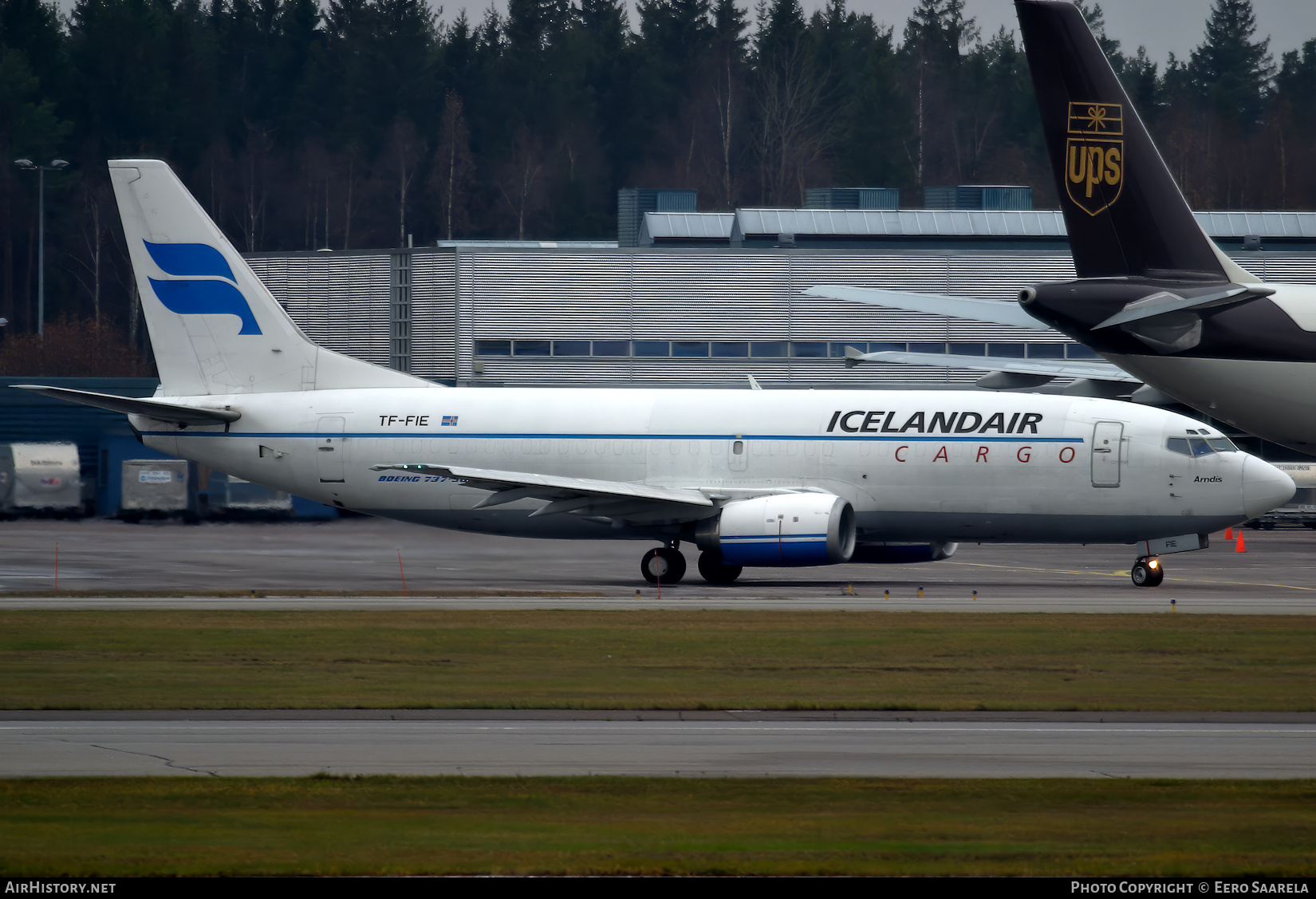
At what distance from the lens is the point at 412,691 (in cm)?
2128

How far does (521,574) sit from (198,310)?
9.88 meters

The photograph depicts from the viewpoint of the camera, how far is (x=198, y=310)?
4150 cm

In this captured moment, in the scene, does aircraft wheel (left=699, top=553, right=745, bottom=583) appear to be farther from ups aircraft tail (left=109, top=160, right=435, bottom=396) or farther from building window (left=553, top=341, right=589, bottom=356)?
building window (left=553, top=341, right=589, bottom=356)

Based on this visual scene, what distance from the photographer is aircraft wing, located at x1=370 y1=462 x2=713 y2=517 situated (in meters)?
37.3

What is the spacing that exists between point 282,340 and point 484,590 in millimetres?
9329

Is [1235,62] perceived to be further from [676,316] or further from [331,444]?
[331,444]

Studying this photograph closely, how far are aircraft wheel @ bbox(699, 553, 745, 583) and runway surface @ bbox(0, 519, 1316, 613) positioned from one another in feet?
1.79

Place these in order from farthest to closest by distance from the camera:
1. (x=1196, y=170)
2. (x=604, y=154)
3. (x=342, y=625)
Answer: (x=604, y=154)
(x=1196, y=170)
(x=342, y=625)

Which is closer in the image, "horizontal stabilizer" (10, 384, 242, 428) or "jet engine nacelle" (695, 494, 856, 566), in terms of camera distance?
"jet engine nacelle" (695, 494, 856, 566)

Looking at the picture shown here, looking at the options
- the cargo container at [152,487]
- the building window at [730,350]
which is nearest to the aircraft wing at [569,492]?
the cargo container at [152,487]

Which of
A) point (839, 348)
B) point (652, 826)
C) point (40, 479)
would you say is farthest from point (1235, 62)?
point (652, 826)

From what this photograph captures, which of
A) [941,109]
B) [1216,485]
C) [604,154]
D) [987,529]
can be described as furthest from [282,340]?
[941,109]

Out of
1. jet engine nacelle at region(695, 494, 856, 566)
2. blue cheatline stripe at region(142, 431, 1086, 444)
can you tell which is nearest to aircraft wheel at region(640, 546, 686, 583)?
jet engine nacelle at region(695, 494, 856, 566)

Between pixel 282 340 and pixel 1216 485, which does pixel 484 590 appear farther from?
pixel 1216 485
